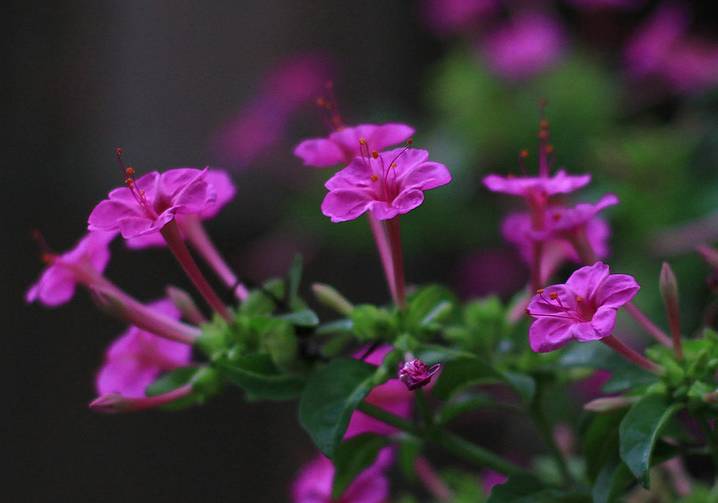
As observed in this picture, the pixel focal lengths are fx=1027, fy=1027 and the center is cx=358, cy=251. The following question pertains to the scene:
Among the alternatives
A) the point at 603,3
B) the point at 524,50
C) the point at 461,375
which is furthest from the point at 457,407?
the point at 603,3

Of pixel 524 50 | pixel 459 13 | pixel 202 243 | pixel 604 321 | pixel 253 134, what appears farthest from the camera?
pixel 253 134

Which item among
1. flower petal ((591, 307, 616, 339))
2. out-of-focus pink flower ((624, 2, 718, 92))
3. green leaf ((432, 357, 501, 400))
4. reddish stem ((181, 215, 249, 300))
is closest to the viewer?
flower petal ((591, 307, 616, 339))

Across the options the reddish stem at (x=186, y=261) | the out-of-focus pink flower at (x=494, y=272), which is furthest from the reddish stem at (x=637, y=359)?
the out-of-focus pink flower at (x=494, y=272)

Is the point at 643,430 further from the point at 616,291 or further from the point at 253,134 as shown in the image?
the point at 253,134

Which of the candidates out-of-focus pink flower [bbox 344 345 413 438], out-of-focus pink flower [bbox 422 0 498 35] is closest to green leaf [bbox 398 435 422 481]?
out-of-focus pink flower [bbox 344 345 413 438]

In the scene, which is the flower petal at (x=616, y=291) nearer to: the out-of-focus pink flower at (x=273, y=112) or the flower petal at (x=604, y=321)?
the flower petal at (x=604, y=321)

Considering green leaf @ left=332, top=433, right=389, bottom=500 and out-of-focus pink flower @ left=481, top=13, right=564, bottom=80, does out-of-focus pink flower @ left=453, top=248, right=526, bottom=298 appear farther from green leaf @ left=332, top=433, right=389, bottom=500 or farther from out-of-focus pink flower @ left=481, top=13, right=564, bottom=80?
green leaf @ left=332, top=433, right=389, bottom=500

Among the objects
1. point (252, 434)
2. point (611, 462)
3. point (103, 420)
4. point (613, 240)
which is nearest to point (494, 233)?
point (613, 240)
